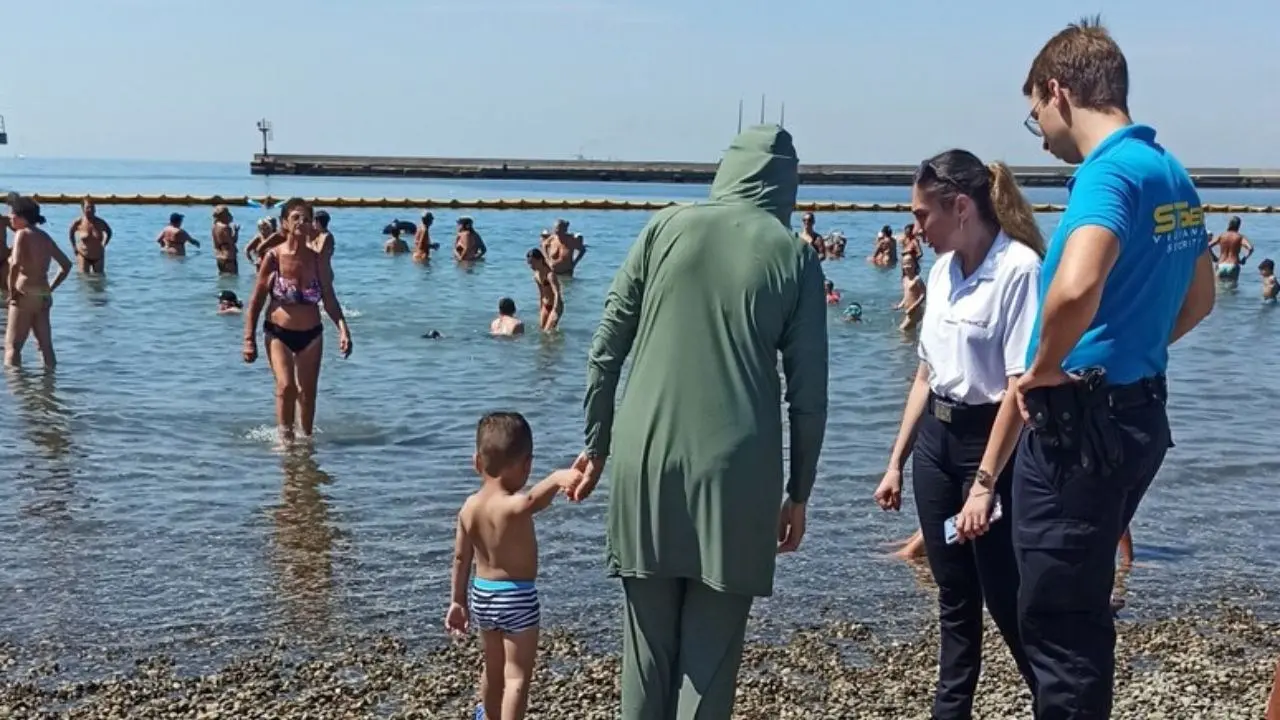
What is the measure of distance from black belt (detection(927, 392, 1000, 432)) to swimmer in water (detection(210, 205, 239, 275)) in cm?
2258

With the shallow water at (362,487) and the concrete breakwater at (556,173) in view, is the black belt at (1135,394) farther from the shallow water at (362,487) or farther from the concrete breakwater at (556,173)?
the concrete breakwater at (556,173)

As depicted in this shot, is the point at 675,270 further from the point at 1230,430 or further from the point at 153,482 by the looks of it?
the point at 1230,430

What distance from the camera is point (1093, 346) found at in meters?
3.38

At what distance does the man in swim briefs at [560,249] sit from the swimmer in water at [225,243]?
5837 mm

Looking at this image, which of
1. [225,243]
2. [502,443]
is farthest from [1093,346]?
[225,243]

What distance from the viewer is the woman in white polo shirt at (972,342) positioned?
13.1ft

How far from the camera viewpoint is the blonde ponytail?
4078mm

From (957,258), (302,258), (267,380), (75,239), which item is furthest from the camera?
(75,239)

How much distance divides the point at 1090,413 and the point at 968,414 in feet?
2.36

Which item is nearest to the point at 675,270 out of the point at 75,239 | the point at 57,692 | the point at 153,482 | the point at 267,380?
the point at 57,692

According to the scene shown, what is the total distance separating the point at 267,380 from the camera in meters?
13.5

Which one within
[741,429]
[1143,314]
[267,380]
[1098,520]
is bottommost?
[267,380]

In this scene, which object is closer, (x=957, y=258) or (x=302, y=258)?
(x=957, y=258)

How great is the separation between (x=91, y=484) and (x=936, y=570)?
20.9 feet
